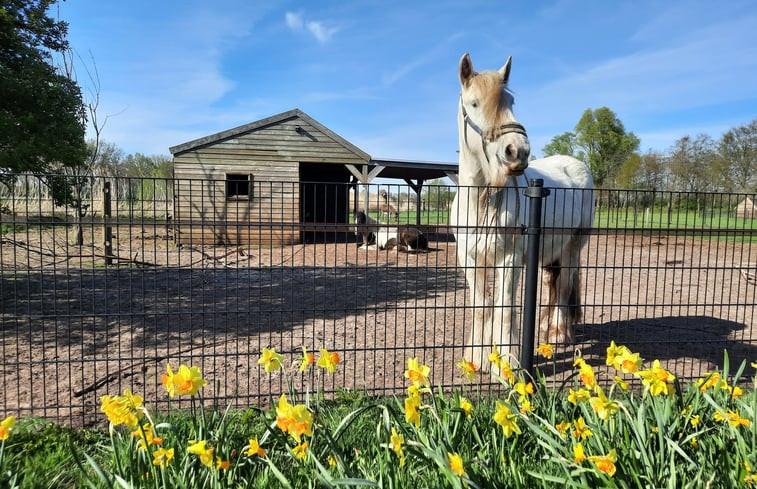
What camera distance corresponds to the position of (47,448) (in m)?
2.77

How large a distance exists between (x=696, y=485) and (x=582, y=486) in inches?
22.3

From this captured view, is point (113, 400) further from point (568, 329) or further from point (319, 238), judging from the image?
point (319, 238)

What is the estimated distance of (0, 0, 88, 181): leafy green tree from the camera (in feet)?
24.8

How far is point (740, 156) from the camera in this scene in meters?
33.2

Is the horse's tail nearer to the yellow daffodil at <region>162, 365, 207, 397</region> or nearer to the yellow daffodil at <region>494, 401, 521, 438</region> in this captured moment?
the yellow daffodil at <region>494, 401, 521, 438</region>

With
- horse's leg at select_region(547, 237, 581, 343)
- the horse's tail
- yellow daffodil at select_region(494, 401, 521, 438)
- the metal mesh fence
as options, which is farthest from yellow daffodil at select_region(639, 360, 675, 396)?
the horse's tail

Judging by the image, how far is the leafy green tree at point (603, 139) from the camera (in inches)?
2147

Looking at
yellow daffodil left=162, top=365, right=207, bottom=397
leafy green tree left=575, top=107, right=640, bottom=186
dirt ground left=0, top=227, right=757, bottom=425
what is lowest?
dirt ground left=0, top=227, right=757, bottom=425

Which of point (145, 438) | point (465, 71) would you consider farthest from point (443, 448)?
point (465, 71)

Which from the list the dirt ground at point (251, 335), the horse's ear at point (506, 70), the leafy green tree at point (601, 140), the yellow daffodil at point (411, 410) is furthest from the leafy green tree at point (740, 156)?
the yellow daffodil at point (411, 410)

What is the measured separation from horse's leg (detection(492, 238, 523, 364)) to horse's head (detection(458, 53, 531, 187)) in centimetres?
68

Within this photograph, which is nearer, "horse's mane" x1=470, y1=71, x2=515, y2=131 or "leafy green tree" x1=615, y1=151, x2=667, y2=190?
"horse's mane" x1=470, y1=71, x2=515, y2=131

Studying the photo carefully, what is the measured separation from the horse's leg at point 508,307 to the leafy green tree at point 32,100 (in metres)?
7.57

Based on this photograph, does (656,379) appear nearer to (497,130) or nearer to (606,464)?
(606,464)
